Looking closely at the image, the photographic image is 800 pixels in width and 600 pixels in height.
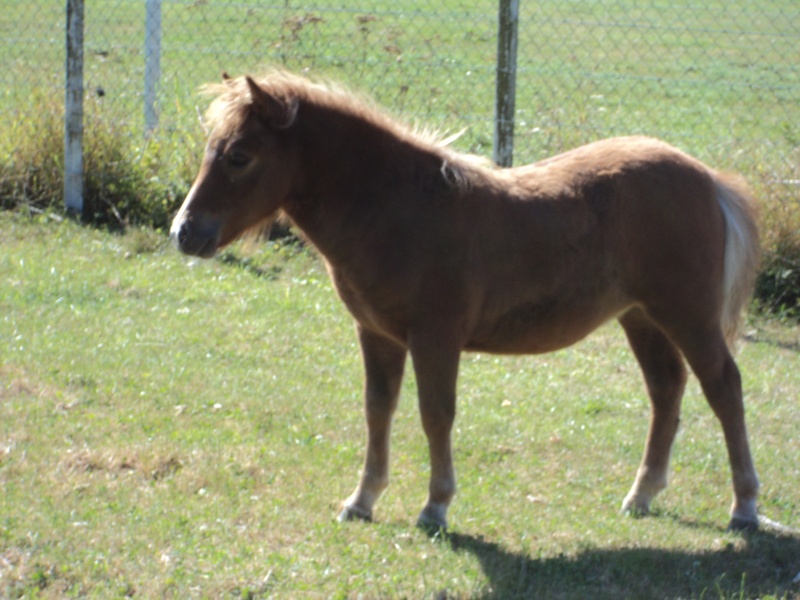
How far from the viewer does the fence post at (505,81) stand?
8.49 metres

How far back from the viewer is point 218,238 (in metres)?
4.40

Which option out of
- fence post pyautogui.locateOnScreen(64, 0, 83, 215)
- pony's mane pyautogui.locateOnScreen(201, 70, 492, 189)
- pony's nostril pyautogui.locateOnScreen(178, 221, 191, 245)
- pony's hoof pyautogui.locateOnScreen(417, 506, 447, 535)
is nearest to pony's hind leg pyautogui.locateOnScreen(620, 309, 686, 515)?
pony's hoof pyautogui.locateOnScreen(417, 506, 447, 535)

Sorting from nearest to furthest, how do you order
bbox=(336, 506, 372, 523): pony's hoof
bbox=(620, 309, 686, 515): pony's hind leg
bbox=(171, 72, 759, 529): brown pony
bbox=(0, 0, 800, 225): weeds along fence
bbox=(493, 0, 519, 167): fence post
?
bbox=(171, 72, 759, 529): brown pony < bbox=(336, 506, 372, 523): pony's hoof < bbox=(620, 309, 686, 515): pony's hind leg < bbox=(493, 0, 519, 167): fence post < bbox=(0, 0, 800, 225): weeds along fence

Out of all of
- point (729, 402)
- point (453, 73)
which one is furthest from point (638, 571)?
point (453, 73)

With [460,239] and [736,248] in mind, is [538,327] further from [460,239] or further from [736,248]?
[736,248]

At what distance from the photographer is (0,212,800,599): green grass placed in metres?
4.21

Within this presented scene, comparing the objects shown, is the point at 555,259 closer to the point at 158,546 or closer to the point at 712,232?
the point at 712,232

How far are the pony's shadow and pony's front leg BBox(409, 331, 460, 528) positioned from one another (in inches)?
6.9

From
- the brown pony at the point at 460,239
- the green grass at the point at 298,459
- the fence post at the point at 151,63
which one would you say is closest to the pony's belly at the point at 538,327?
the brown pony at the point at 460,239

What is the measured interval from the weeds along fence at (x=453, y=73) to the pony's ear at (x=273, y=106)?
30.8 inches

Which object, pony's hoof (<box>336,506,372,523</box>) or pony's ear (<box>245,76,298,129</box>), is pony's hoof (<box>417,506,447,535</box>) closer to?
pony's hoof (<box>336,506,372,523</box>)

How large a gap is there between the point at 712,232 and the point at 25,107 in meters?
7.39

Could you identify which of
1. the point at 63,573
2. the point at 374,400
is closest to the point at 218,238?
the point at 374,400

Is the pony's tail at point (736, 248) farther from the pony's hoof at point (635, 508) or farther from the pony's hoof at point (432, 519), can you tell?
the pony's hoof at point (432, 519)
